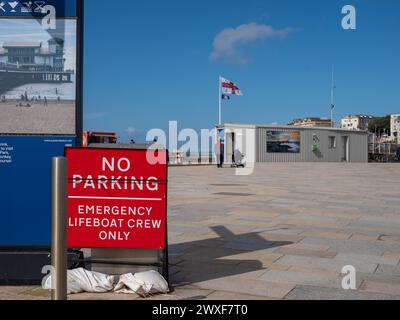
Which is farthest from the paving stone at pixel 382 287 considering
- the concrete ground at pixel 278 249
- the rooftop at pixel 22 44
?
the rooftop at pixel 22 44

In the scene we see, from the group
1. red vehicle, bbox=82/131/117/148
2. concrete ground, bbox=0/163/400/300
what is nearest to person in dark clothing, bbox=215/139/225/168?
red vehicle, bbox=82/131/117/148

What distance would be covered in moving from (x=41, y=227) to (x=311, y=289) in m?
2.75

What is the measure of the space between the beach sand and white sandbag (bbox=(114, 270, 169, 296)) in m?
1.59

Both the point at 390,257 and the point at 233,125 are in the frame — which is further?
the point at 233,125

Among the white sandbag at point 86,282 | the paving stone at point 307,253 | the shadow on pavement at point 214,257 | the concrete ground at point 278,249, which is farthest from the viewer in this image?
the paving stone at point 307,253

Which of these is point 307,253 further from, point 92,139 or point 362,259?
point 92,139

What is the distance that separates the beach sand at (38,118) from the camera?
5117 mm

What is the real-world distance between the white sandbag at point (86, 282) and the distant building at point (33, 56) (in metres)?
2.04

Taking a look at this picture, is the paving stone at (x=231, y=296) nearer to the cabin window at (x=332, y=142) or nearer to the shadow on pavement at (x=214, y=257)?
the shadow on pavement at (x=214, y=257)

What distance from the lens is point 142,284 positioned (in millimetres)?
4652
